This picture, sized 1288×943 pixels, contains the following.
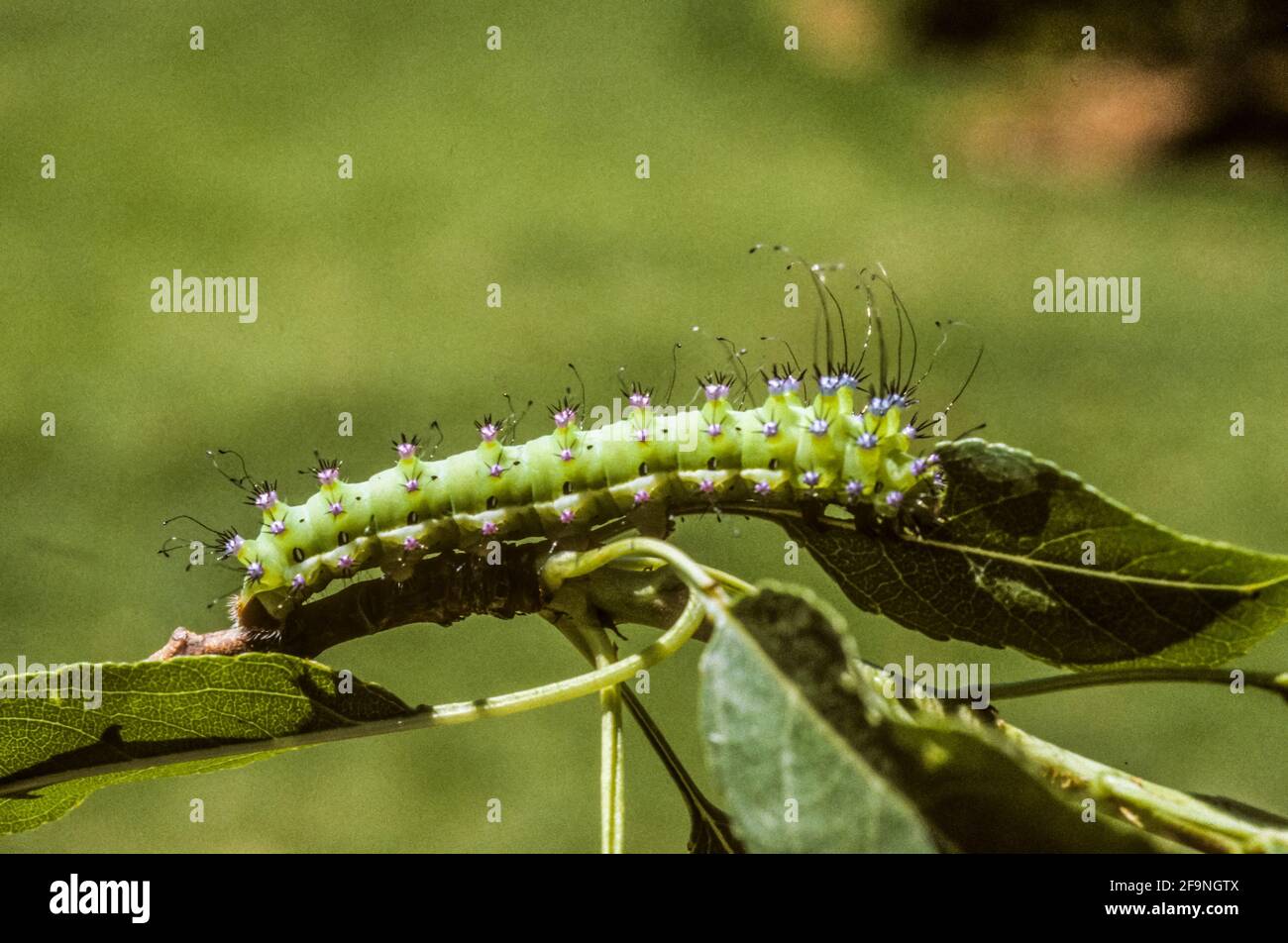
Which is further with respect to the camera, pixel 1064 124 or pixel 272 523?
pixel 1064 124

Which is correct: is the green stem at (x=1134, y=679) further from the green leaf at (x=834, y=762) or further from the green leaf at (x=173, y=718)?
the green leaf at (x=173, y=718)

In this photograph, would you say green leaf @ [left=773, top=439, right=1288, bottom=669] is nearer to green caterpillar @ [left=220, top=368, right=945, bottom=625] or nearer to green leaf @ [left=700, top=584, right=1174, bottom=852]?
green caterpillar @ [left=220, top=368, right=945, bottom=625]

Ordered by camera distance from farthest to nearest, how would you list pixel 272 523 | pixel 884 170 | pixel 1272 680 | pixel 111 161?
1. pixel 884 170
2. pixel 111 161
3. pixel 272 523
4. pixel 1272 680

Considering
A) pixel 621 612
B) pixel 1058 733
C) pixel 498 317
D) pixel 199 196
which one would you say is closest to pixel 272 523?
pixel 621 612

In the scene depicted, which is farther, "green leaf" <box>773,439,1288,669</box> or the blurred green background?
the blurred green background

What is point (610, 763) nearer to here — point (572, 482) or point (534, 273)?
point (572, 482)

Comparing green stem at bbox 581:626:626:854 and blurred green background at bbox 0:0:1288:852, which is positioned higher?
blurred green background at bbox 0:0:1288:852

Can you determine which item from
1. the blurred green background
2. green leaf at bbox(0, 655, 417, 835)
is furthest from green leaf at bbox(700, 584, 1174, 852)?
the blurred green background

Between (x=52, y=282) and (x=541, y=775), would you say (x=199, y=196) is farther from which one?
(x=541, y=775)
